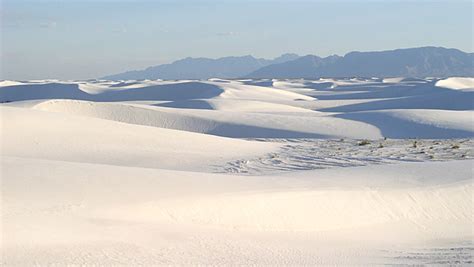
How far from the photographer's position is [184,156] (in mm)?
16594

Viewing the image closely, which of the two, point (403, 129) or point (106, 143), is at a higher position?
point (106, 143)

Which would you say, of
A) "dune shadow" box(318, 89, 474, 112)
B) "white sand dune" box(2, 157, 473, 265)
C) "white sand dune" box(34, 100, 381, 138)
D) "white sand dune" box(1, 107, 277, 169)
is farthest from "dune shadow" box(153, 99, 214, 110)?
"white sand dune" box(2, 157, 473, 265)

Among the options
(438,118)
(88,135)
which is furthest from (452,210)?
(438,118)

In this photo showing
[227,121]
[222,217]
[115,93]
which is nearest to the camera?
[222,217]

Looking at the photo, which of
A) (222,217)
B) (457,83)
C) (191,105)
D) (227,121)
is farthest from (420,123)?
(457,83)

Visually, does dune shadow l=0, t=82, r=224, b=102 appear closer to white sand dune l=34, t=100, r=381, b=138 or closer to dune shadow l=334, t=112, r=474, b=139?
white sand dune l=34, t=100, r=381, b=138

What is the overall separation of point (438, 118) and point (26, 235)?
25.7 m

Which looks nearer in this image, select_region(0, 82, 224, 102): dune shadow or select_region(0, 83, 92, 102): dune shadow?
select_region(0, 82, 224, 102): dune shadow

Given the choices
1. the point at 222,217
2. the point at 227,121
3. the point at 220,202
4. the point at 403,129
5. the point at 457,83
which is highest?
the point at 457,83

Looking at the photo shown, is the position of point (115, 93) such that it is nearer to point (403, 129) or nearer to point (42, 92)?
point (42, 92)

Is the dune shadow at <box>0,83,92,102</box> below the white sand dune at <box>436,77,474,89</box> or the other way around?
below

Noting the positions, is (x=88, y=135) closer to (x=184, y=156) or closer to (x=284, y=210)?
(x=184, y=156)

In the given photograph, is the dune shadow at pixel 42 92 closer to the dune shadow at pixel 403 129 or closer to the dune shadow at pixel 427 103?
the dune shadow at pixel 427 103

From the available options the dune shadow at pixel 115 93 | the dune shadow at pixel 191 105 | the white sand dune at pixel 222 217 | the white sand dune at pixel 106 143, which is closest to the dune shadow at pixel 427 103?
the dune shadow at pixel 191 105
